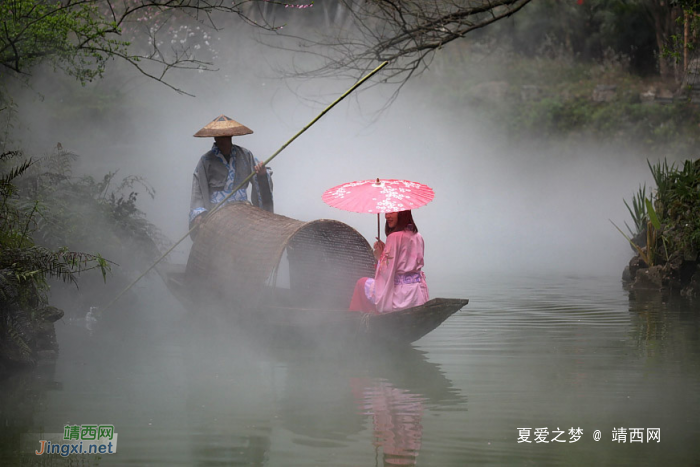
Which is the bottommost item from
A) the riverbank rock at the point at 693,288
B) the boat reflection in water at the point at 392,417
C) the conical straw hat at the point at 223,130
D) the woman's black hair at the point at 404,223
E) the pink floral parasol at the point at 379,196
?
the boat reflection in water at the point at 392,417

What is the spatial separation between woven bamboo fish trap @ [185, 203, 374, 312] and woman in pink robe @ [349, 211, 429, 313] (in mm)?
695

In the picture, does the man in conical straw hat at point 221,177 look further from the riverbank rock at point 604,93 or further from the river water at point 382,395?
the riverbank rock at point 604,93

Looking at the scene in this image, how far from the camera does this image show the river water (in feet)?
14.1

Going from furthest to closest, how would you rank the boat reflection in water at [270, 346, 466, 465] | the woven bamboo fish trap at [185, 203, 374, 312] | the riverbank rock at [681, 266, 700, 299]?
the riverbank rock at [681, 266, 700, 299], the woven bamboo fish trap at [185, 203, 374, 312], the boat reflection in water at [270, 346, 466, 465]

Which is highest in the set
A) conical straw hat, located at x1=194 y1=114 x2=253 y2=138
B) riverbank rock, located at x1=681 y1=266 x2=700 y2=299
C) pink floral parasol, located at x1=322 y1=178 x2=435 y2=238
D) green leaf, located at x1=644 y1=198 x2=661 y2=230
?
conical straw hat, located at x1=194 y1=114 x2=253 y2=138

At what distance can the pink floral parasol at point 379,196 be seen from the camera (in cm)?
619

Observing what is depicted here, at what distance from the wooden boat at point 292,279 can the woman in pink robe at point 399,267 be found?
0.27 meters

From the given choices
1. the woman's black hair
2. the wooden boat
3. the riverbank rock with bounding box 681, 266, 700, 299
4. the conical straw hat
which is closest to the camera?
the wooden boat

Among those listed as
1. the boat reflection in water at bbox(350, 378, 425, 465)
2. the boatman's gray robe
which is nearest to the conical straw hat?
the boatman's gray robe

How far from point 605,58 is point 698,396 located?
63.3 ft

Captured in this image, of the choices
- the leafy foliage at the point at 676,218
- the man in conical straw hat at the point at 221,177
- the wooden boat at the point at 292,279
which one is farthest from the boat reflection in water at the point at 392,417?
the leafy foliage at the point at 676,218

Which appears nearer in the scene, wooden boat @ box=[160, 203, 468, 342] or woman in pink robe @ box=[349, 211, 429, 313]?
wooden boat @ box=[160, 203, 468, 342]

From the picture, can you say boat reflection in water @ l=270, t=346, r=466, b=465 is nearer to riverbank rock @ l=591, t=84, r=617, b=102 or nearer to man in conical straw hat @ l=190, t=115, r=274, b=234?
man in conical straw hat @ l=190, t=115, r=274, b=234

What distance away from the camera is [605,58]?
23.2m
